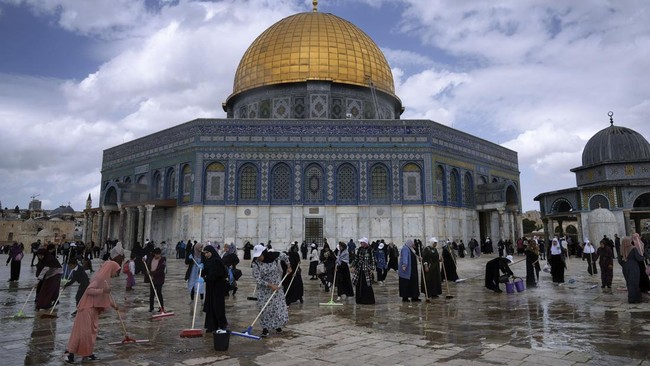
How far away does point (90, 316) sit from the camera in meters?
5.36

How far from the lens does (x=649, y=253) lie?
20594 millimetres

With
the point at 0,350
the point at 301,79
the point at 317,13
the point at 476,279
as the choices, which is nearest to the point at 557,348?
the point at 0,350

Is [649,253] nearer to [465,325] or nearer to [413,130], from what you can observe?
[413,130]

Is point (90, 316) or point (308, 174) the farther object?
point (308, 174)

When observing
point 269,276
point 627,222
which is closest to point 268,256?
point 269,276

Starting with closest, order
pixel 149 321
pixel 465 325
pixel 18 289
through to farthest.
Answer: pixel 465 325 < pixel 149 321 < pixel 18 289

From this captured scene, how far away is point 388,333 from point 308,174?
20.6 m

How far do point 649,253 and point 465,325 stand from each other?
18.3 m

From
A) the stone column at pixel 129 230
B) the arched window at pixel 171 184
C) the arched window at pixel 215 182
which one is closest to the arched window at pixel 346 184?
the arched window at pixel 215 182

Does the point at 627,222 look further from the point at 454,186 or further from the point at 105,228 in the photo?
the point at 105,228

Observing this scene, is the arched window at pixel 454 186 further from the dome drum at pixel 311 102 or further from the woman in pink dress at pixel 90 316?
the woman in pink dress at pixel 90 316

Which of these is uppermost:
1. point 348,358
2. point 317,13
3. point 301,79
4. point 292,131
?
point 317,13

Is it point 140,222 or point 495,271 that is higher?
point 140,222

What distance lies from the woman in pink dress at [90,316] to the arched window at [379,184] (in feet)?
71.5
